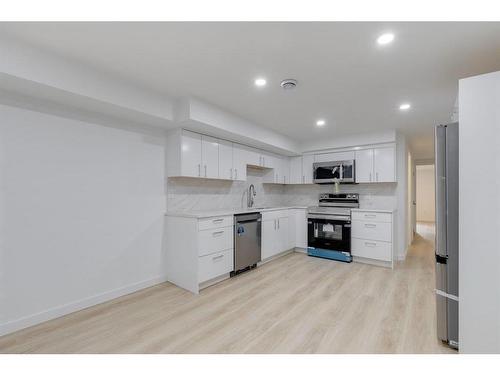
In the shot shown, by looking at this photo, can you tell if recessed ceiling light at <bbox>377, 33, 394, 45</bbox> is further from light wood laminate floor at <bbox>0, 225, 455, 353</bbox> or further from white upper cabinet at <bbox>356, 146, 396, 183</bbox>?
white upper cabinet at <bbox>356, 146, 396, 183</bbox>

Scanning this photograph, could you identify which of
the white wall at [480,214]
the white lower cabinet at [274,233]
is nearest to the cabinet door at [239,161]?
the white lower cabinet at [274,233]

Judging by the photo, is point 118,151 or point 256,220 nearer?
point 118,151

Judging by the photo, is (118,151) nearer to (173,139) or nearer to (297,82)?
(173,139)

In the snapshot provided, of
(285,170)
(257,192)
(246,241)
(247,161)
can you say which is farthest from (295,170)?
(246,241)

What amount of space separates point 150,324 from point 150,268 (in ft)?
3.40

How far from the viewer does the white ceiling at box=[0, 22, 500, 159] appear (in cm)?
166

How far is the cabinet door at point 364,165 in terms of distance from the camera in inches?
173

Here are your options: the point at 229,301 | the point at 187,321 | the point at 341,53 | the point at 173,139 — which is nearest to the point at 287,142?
the point at 173,139

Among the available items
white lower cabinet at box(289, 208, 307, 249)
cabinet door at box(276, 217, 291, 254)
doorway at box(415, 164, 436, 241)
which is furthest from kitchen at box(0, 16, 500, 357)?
doorway at box(415, 164, 436, 241)

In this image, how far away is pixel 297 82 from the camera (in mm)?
2445

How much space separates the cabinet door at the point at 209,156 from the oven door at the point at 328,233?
2.10 meters

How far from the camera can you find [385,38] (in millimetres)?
1729

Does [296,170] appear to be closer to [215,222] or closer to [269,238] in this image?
[269,238]

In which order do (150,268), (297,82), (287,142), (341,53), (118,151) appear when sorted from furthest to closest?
(287,142) < (150,268) < (118,151) < (297,82) < (341,53)
